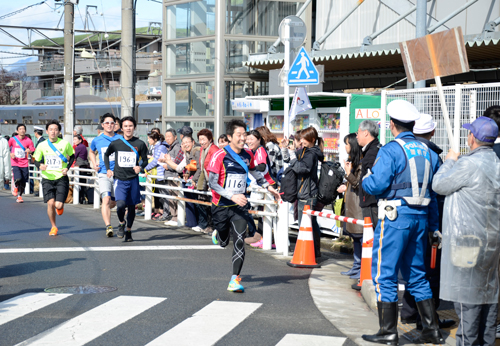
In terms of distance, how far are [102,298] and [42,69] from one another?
72248 mm

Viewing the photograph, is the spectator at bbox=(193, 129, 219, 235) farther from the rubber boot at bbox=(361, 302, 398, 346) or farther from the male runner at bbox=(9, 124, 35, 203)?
the male runner at bbox=(9, 124, 35, 203)

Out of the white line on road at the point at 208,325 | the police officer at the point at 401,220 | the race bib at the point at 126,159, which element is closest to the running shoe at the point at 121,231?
the race bib at the point at 126,159

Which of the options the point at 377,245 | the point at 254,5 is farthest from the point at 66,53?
the point at 377,245

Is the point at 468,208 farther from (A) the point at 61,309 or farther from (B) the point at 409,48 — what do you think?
(A) the point at 61,309

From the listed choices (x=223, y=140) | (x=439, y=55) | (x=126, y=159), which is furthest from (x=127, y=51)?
(x=439, y=55)

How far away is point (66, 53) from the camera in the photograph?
20562 millimetres

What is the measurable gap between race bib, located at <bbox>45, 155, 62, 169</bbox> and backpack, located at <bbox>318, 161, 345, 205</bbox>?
522cm

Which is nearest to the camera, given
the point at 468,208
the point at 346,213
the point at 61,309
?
the point at 468,208

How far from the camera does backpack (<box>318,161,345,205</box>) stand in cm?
866

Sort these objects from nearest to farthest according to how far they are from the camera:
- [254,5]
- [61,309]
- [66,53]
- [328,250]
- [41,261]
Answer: [61,309] → [41,261] → [328,250] → [254,5] → [66,53]

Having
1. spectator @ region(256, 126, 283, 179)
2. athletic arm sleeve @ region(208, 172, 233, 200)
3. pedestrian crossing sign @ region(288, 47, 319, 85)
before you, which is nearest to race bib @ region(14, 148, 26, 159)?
spectator @ region(256, 126, 283, 179)

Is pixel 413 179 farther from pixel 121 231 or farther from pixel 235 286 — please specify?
pixel 121 231

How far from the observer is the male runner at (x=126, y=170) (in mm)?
10672

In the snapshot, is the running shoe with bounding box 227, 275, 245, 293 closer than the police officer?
No
